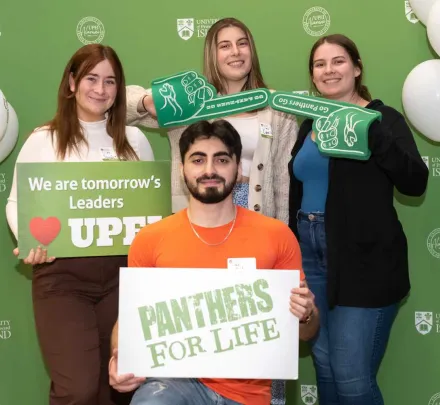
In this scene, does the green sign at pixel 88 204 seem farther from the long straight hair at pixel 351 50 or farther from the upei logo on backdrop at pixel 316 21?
the upei logo on backdrop at pixel 316 21

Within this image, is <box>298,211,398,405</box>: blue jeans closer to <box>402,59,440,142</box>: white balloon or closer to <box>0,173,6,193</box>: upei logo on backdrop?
<box>402,59,440,142</box>: white balloon

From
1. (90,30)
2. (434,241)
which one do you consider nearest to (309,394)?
(434,241)

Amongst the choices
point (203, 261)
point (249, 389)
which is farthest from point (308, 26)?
point (249, 389)

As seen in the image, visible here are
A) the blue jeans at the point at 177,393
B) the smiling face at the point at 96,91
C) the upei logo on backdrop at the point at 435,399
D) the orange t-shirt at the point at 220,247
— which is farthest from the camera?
the upei logo on backdrop at the point at 435,399

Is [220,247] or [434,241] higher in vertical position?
[220,247]

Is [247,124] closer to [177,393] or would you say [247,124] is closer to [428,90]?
[428,90]

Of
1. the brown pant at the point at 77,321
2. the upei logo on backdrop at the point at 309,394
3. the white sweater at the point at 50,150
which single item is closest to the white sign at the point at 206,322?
the brown pant at the point at 77,321

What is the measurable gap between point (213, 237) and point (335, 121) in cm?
62

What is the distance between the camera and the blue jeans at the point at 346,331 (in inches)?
85.5

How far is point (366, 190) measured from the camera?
85.7 inches

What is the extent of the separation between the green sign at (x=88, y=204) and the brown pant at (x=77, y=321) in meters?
0.07

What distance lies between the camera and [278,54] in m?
2.93

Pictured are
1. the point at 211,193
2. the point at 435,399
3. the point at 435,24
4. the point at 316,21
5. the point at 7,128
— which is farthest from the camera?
the point at 435,399

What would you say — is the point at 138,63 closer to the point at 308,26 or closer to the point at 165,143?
the point at 165,143
